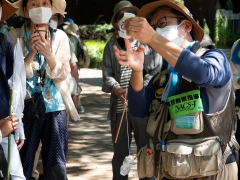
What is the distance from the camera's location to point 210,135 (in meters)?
3.36

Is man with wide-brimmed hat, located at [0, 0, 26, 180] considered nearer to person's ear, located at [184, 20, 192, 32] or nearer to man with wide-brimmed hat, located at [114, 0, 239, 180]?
man with wide-brimmed hat, located at [114, 0, 239, 180]

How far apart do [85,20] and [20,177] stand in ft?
93.3

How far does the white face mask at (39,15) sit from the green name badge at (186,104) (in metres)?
1.88

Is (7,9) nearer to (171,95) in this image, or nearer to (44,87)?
(44,87)

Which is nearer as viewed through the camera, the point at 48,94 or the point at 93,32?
the point at 48,94

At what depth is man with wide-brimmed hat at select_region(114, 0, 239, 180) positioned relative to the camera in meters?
3.05

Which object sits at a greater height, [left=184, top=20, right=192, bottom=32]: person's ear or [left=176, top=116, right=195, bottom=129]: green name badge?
[left=184, top=20, right=192, bottom=32]: person's ear

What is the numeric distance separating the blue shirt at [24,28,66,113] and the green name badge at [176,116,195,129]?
6.54 ft

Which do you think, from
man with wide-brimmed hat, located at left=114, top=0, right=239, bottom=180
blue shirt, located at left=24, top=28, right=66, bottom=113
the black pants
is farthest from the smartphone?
the black pants

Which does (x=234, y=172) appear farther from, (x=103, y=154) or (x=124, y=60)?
(x=103, y=154)

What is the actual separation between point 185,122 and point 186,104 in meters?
0.11

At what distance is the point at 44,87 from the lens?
16.7ft

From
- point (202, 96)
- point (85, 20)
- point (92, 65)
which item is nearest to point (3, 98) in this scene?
point (202, 96)

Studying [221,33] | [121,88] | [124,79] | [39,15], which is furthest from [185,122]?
[221,33]
